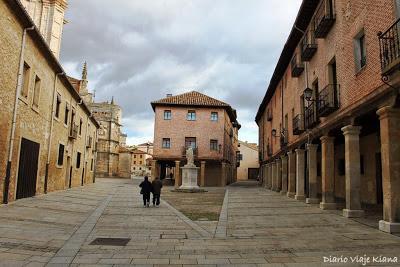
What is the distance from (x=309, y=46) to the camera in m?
14.7

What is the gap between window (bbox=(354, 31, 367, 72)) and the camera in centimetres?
1019

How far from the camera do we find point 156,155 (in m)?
35.6

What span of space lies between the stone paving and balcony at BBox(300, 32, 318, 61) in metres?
7.17

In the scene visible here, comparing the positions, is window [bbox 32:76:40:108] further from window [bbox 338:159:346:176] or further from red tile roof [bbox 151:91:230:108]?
red tile roof [bbox 151:91:230:108]

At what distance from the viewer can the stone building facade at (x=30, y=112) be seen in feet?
37.6

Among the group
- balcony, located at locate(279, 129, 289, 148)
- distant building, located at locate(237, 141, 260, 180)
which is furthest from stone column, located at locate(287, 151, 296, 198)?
distant building, located at locate(237, 141, 260, 180)

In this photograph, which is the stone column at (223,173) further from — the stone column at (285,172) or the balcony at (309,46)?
the balcony at (309,46)

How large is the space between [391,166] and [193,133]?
2894 centimetres

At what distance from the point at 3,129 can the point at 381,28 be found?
38.7ft

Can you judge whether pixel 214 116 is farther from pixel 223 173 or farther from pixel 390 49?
pixel 390 49

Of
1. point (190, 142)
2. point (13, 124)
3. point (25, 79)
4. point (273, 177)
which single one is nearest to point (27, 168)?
point (13, 124)

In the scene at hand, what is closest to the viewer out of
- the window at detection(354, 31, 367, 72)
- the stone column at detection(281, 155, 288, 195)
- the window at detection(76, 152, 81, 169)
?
the window at detection(354, 31, 367, 72)

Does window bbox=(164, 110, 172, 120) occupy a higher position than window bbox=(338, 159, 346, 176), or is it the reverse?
window bbox=(164, 110, 172, 120)

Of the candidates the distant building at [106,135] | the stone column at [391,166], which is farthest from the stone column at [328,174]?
the distant building at [106,135]
